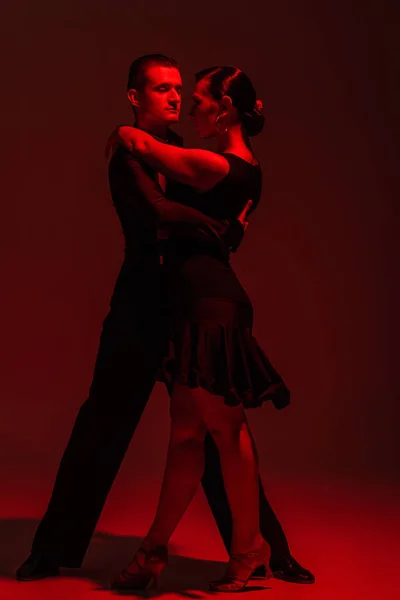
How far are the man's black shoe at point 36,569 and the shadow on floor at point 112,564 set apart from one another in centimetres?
3

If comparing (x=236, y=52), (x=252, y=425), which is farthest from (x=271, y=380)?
(x=236, y=52)

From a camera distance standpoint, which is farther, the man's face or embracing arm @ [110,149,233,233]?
the man's face

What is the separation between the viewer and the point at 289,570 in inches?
152

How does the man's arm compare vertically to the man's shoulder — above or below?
below

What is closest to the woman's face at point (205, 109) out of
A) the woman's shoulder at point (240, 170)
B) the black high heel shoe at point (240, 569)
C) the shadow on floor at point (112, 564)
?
the woman's shoulder at point (240, 170)

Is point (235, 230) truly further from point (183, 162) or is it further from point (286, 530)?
point (286, 530)

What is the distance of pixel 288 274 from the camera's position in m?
6.60

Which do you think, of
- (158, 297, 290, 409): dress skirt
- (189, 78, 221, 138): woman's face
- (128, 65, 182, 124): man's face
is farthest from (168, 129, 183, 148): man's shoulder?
(158, 297, 290, 409): dress skirt

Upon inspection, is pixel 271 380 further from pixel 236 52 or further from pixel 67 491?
pixel 236 52

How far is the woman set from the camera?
Answer: 357 cm

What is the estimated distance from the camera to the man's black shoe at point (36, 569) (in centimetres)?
377

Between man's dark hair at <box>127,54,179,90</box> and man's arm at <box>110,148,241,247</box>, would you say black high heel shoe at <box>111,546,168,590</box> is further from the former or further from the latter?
man's dark hair at <box>127,54,179,90</box>

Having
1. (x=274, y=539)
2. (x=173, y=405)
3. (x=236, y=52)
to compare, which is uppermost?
(x=236, y=52)

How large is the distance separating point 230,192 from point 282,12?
3371 millimetres
